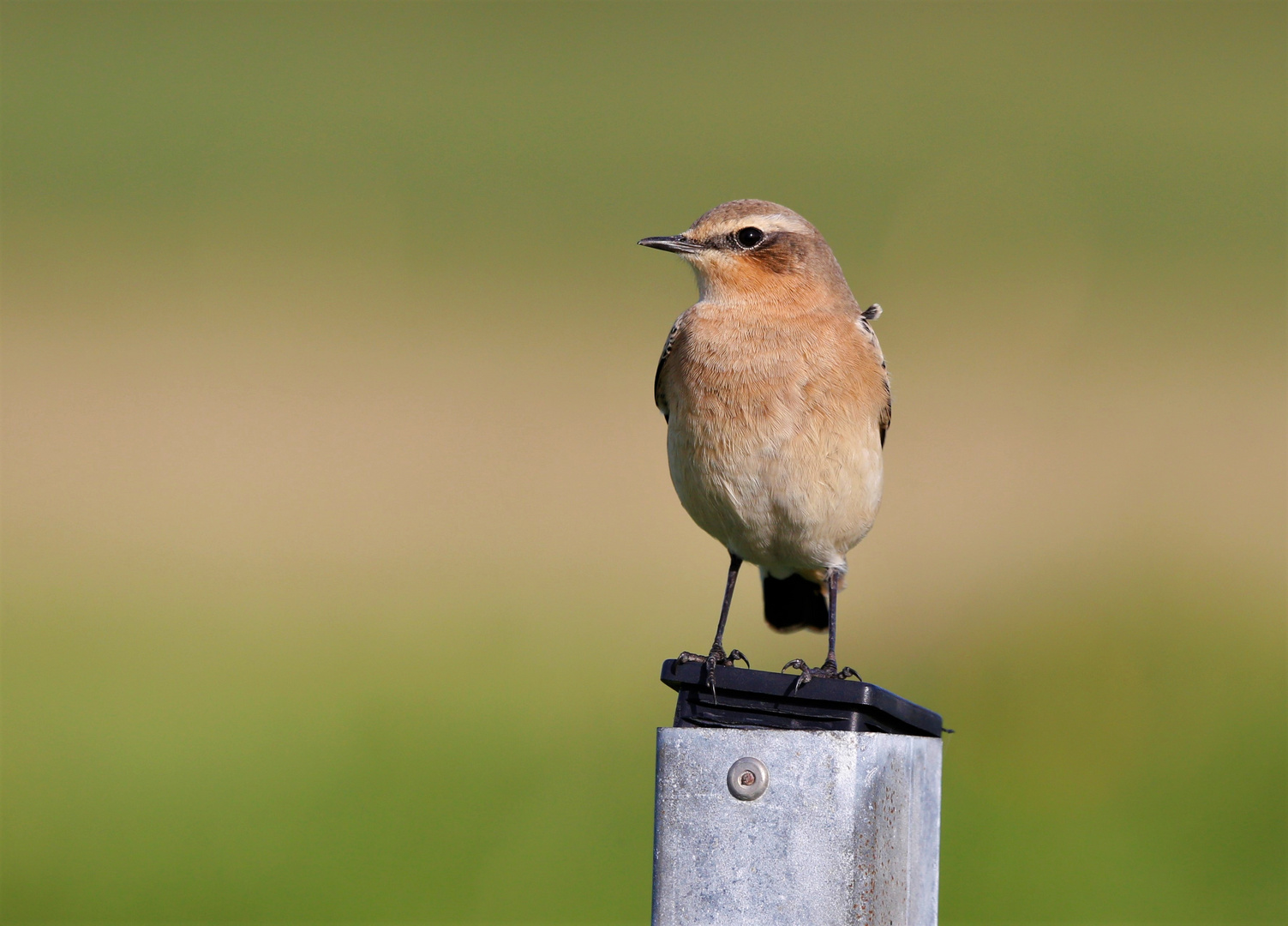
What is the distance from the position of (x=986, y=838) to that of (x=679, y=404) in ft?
16.3

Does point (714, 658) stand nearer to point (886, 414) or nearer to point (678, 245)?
point (886, 414)

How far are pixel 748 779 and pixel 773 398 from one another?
172 centimetres

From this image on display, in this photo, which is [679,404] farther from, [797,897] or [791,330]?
[797,897]

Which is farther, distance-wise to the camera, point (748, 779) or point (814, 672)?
A: point (814, 672)

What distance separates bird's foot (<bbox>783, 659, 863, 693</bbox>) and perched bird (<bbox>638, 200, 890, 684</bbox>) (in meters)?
0.02

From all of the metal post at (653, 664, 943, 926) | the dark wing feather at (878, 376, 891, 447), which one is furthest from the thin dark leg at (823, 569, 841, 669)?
the metal post at (653, 664, 943, 926)

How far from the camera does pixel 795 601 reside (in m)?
5.40

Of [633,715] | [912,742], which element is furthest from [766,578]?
[633,715]

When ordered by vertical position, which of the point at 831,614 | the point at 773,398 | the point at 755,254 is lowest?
the point at 831,614

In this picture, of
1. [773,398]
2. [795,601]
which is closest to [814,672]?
[773,398]

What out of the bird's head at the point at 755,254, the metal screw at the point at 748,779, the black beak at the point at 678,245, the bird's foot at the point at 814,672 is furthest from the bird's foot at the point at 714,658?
the black beak at the point at 678,245

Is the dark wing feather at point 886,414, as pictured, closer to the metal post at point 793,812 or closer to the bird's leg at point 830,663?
the bird's leg at point 830,663

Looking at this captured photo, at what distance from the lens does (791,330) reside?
14.9 ft

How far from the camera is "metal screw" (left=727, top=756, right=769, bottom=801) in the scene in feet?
9.64
